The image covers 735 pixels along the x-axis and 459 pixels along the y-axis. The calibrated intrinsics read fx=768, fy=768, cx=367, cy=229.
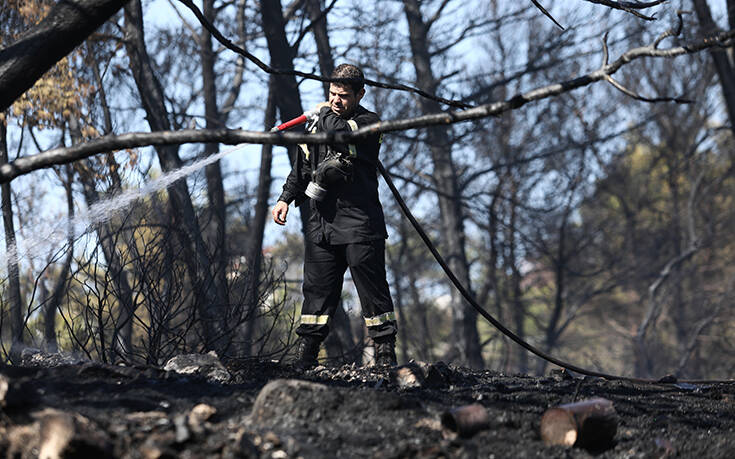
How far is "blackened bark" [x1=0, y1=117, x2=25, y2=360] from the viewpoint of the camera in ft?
19.9

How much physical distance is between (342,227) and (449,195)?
10229 mm

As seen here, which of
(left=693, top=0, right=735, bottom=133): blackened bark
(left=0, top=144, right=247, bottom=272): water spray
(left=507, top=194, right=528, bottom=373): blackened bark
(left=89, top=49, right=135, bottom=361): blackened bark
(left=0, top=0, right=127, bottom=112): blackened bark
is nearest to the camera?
(left=0, top=0, right=127, bottom=112): blackened bark

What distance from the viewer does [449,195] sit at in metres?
15.0

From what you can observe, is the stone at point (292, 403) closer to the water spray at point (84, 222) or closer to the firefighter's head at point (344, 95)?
the firefighter's head at point (344, 95)

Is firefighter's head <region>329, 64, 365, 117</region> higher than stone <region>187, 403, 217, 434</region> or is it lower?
higher

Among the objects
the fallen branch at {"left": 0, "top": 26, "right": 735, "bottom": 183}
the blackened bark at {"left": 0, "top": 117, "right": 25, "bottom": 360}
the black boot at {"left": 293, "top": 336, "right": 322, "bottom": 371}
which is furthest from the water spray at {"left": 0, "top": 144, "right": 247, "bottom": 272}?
the fallen branch at {"left": 0, "top": 26, "right": 735, "bottom": 183}

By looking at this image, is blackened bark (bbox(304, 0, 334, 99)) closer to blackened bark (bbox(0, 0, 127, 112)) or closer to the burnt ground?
blackened bark (bbox(0, 0, 127, 112))

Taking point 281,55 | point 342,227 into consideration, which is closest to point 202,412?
point 342,227

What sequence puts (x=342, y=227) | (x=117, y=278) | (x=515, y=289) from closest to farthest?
(x=342, y=227) → (x=117, y=278) → (x=515, y=289)

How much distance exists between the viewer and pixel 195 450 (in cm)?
264

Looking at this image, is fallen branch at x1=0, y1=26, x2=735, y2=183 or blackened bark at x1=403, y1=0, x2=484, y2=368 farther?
blackened bark at x1=403, y1=0, x2=484, y2=368

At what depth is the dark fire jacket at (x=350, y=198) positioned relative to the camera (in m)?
4.91

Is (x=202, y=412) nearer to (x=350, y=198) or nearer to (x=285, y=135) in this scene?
(x=285, y=135)

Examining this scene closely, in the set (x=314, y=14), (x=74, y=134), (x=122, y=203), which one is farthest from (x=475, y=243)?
(x=122, y=203)
